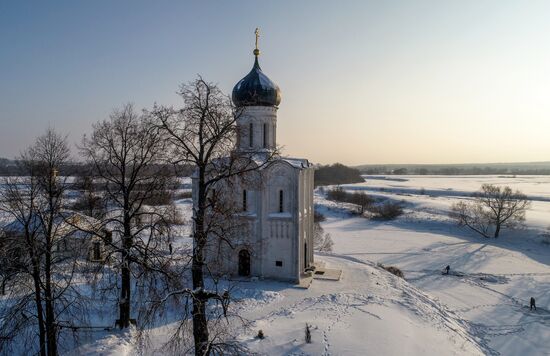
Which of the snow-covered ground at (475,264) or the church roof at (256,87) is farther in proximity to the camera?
the church roof at (256,87)

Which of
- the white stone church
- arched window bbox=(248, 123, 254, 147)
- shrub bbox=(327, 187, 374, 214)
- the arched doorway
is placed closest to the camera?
the white stone church

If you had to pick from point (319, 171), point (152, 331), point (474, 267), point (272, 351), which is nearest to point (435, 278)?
point (474, 267)

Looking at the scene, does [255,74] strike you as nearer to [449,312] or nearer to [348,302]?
[348,302]

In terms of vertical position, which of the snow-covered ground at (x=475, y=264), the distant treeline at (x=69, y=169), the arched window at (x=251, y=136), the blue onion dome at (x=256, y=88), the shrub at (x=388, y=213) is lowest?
the snow-covered ground at (x=475, y=264)

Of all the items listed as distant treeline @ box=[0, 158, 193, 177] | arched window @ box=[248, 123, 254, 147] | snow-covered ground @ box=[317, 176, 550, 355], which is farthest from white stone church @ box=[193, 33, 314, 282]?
distant treeline @ box=[0, 158, 193, 177]

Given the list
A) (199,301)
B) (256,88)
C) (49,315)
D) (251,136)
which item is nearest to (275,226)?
(251,136)

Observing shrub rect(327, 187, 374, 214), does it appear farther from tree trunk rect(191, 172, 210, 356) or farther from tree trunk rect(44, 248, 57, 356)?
tree trunk rect(44, 248, 57, 356)

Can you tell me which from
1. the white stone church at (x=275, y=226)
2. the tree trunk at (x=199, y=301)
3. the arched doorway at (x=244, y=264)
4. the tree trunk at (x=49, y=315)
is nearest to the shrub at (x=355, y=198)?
the white stone church at (x=275, y=226)

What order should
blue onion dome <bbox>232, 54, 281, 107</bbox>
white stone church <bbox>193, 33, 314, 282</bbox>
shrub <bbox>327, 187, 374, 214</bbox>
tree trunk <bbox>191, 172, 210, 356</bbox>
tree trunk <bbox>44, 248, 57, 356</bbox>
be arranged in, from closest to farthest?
tree trunk <bbox>191, 172, 210, 356</bbox>, tree trunk <bbox>44, 248, 57, 356</bbox>, white stone church <bbox>193, 33, 314, 282</bbox>, blue onion dome <bbox>232, 54, 281, 107</bbox>, shrub <bbox>327, 187, 374, 214</bbox>

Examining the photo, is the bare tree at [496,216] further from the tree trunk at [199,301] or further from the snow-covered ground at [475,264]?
the tree trunk at [199,301]
